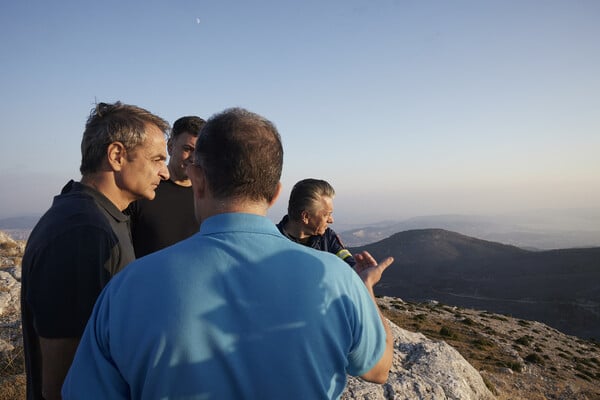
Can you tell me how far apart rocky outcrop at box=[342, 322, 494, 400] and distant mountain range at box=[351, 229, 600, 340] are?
141 ft

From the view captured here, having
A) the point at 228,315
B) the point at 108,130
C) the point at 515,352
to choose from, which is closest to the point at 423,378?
the point at 228,315

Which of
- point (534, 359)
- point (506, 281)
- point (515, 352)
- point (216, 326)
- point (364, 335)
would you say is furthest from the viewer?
point (506, 281)

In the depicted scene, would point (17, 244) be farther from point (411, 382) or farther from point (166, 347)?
point (166, 347)

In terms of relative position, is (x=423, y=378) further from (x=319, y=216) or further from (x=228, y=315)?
(x=228, y=315)

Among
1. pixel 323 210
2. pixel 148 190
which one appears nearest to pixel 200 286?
pixel 148 190

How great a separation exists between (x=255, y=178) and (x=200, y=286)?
18.8 inches

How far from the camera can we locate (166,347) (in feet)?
3.83

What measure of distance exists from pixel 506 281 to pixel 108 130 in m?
78.8

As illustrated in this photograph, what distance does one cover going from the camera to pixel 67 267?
1771 mm

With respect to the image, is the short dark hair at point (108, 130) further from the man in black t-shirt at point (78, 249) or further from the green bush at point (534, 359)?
the green bush at point (534, 359)

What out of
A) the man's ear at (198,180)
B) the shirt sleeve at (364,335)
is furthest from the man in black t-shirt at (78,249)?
the shirt sleeve at (364,335)

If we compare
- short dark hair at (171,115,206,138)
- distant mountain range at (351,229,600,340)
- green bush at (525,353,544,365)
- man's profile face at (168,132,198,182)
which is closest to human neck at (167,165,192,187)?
man's profile face at (168,132,198,182)

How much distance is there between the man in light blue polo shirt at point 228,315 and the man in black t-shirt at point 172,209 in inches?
101

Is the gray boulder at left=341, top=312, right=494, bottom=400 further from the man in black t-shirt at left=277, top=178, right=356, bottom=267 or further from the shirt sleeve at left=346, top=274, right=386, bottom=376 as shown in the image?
the shirt sleeve at left=346, top=274, right=386, bottom=376
